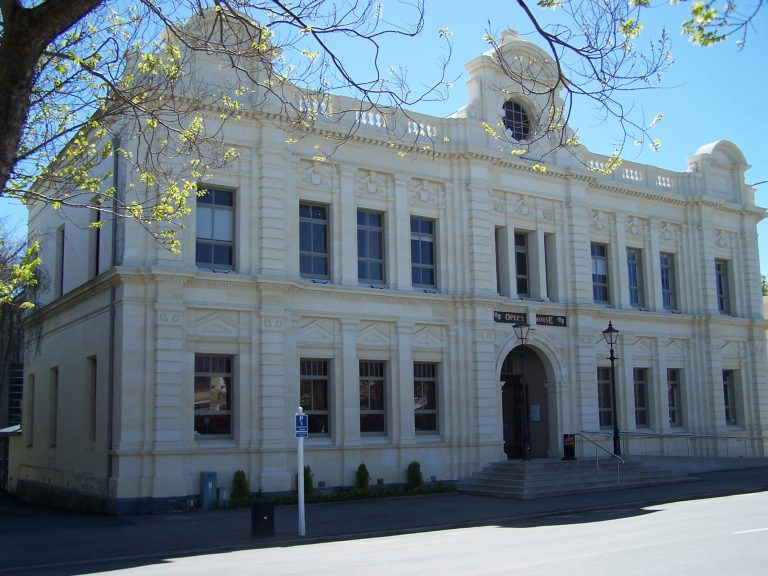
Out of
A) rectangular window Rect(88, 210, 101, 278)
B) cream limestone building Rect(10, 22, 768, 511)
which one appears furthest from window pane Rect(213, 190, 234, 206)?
rectangular window Rect(88, 210, 101, 278)

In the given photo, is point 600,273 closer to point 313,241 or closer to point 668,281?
point 668,281

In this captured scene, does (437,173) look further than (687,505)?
Yes

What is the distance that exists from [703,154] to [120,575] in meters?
31.1

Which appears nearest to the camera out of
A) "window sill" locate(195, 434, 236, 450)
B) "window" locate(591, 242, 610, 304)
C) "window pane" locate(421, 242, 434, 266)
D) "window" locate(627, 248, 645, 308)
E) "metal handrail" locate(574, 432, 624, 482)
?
"window sill" locate(195, 434, 236, 450)

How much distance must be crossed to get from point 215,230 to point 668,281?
776 inches

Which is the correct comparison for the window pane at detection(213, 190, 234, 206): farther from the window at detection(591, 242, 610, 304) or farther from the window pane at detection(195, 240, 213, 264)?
the window at detection(591, 242, 610, 304)

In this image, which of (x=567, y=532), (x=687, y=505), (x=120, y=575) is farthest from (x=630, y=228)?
(x=120, y=575)

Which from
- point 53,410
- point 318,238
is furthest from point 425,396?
point 53,410

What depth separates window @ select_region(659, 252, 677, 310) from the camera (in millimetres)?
34625

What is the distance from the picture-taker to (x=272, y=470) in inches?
912

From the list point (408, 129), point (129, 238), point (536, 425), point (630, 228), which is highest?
point (408, 129)

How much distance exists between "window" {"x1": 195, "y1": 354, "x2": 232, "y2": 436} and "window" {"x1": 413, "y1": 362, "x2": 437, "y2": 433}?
243 inches

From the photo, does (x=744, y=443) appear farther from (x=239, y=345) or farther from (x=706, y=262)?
(x=239, y=345)

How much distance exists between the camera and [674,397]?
3419 centimetres
